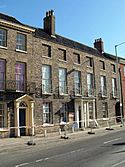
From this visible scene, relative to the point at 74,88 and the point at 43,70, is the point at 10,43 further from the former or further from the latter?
the point at 74,88

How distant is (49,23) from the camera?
2986 cm

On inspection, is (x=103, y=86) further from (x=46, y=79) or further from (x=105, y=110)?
(x=46, y=79)

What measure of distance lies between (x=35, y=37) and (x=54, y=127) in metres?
8.80

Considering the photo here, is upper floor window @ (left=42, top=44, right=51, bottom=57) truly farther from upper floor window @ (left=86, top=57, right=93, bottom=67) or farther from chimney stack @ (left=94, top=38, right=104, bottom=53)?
chimney stack @ (left=94, top=38, right=104, bottom=53)

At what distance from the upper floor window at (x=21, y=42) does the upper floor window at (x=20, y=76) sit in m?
1.45

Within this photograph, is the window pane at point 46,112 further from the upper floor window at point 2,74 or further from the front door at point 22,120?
the upper floor window at point 2,74

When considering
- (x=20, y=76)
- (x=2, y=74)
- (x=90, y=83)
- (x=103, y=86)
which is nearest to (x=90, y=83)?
(x=90, y=83)

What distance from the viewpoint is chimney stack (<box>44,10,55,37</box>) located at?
29.7 m

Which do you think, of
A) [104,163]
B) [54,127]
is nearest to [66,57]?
[54,127]

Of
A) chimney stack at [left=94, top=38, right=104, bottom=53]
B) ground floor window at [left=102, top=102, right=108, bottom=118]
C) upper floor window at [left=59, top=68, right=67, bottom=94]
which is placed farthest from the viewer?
chimney stack at [left=94, top=38, right=104, bottom=53]

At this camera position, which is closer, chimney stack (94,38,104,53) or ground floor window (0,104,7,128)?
ground floor window (0,104,7,128)

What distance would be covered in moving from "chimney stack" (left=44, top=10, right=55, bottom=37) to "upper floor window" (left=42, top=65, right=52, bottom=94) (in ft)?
15.7

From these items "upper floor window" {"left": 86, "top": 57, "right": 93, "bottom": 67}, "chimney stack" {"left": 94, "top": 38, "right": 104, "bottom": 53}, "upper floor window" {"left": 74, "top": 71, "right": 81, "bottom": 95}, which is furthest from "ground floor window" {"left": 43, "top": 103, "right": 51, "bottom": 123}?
"chimney stack" {"left": 94, "top": 38, "right": 104, "bottom": 53}

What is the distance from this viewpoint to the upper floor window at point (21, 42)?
24.0 meters
